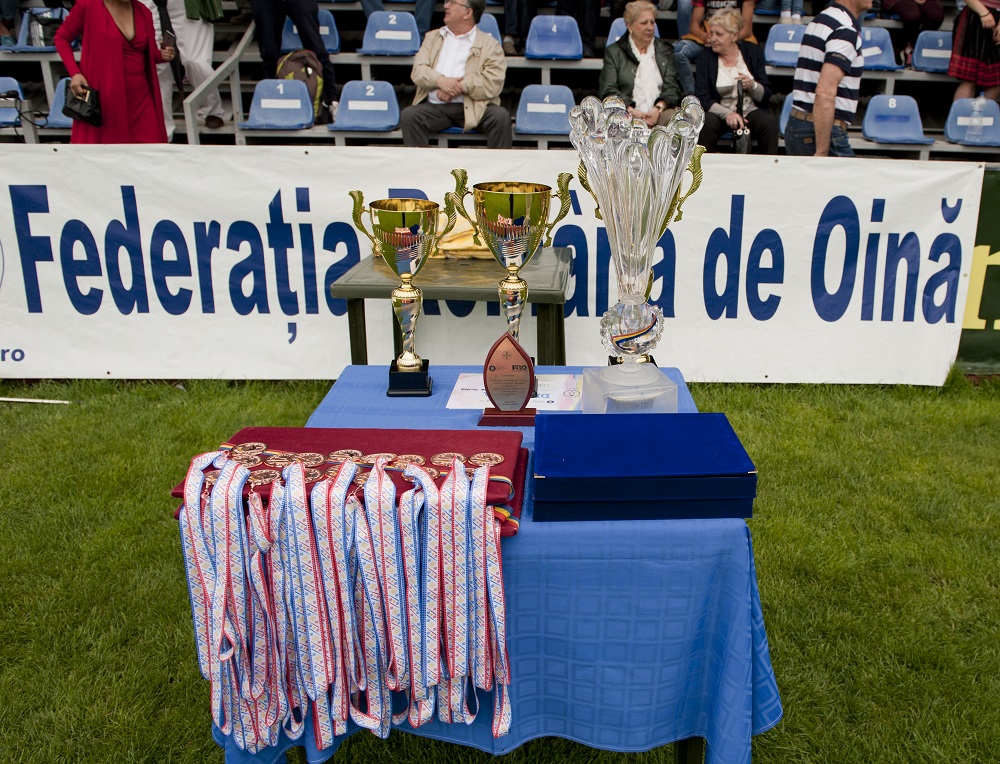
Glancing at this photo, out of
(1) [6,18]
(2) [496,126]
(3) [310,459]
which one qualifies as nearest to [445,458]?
(3) [310,459]

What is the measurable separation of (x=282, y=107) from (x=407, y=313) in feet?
15.4

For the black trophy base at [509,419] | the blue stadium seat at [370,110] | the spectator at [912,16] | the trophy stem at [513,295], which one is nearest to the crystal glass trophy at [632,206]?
the black trophy base at [509,419]

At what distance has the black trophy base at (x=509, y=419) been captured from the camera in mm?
1822

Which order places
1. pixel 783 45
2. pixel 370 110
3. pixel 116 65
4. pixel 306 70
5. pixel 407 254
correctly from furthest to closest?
pixel 783 45 → pixel 306 70 → pixel 370 110 → pixel 116 65 → pixel 407 254

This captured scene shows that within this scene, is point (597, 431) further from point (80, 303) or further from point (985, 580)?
point (80, 303)

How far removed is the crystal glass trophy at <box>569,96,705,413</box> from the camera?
1.63 meters

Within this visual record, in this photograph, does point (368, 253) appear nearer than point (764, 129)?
Yes

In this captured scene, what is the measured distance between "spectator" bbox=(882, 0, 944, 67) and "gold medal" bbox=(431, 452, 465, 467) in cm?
737

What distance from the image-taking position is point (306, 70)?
20.5 ft

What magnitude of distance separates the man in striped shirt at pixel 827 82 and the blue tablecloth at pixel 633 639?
363cm

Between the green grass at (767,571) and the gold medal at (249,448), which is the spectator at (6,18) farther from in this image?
the gold medal at (249,448)

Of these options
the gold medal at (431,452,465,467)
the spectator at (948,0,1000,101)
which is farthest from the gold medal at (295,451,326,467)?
the spectator at (948,0,1000,101)

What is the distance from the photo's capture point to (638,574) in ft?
4.81

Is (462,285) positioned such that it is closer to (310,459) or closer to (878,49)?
(310,459)
